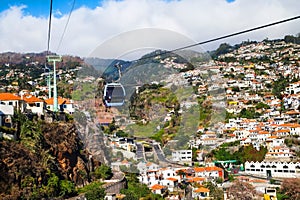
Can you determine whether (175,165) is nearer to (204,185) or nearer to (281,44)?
(204,185)

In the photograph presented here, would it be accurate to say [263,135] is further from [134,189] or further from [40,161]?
[40,161]

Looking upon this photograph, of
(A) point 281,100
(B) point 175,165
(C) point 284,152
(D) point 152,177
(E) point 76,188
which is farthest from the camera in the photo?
(A) point 281,100

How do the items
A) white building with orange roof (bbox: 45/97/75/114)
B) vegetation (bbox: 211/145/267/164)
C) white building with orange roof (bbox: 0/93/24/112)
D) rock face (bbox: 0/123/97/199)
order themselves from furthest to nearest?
1. vegetation (bbox: 211/145/267/164)
2. white building with orange roof (bbox: 45/97/75/114)
3. white building with orange roof (bbox: 0/93/24/112)
4. rock face (bbox: 0/123/97/199)

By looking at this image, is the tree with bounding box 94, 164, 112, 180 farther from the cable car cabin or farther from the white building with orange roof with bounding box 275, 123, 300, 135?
the white building with orange roof with bounding box 275, 123, 300, 135

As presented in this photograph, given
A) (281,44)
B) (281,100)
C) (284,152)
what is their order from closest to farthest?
1. (284,152)
2. (281,100)
3. (281,44)

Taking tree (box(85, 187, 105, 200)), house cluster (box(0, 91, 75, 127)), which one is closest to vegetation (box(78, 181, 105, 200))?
tree (box(85, 187, 105, 200))

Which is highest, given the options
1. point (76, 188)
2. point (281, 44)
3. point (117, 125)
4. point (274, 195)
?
point (281, 44)

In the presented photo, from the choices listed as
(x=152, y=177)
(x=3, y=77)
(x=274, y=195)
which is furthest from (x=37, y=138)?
(x=3, y=77)
